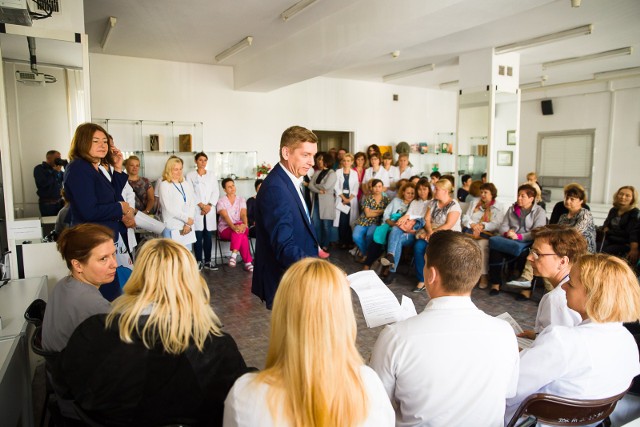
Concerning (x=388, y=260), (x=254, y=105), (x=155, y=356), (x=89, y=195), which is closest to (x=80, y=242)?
(x=89, y=195)

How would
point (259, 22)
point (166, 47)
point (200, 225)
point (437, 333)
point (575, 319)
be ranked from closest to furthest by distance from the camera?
point (437, 333), point (575, 319), point (259, 22), point (200, 225), point (166, 47)

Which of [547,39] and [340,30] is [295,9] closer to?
[340,30]

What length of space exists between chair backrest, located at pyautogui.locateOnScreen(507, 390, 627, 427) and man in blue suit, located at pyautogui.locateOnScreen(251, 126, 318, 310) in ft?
3.69

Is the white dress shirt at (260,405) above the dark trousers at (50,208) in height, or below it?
below

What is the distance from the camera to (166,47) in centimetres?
667

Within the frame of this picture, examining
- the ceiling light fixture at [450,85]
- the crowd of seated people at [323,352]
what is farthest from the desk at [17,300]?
the ceiling light fixture at [450,85]

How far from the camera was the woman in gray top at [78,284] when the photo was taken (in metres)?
1.85

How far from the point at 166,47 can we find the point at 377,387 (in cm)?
670

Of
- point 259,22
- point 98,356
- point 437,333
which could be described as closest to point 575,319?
point 437,333

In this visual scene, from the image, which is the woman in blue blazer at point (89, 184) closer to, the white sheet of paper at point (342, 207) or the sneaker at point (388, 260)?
the sneaker at point (388, 260)

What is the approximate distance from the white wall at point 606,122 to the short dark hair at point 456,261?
10872 millimetres

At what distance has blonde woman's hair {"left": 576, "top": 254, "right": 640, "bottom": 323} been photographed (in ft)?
5.23

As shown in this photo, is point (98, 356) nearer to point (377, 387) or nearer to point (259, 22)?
point (377, 387)

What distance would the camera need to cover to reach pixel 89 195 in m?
2.85
